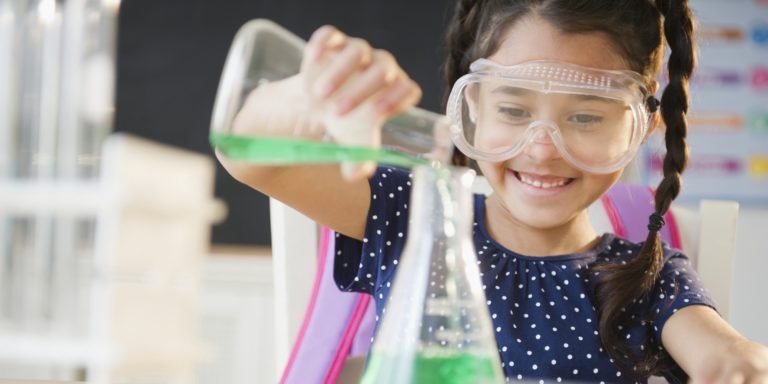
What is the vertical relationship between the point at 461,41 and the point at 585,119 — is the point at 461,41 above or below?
above

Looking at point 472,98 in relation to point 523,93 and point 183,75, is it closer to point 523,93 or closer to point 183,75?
point 523,93

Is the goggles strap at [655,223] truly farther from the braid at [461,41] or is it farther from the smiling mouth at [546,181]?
the braid at [461,41]

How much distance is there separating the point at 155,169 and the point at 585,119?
2266mm

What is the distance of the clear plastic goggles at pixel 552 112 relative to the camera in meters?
1.21

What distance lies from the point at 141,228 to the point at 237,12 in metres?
0.85

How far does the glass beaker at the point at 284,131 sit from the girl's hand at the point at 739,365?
50 cm

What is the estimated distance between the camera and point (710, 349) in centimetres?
117

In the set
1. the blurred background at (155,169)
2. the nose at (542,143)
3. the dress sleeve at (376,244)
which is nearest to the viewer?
the nose at (542,143)

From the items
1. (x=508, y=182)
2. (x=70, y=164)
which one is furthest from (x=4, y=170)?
(x=508, y=182)

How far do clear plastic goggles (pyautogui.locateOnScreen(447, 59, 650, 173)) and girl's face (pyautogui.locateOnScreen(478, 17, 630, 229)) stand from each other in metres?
0.04

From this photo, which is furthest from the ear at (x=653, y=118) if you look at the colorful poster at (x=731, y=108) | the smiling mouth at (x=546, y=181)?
the colorful poster at (x=731, y=108)

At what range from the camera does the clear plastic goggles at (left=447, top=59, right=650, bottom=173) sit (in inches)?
47.8

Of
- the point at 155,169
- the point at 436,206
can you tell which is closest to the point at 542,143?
the point at 436,206

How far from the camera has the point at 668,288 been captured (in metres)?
1.32
